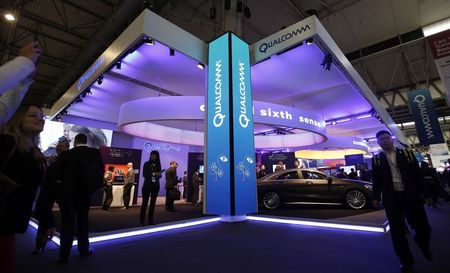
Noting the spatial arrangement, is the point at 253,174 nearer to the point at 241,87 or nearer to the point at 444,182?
the point at 241,87

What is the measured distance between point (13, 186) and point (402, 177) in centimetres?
320

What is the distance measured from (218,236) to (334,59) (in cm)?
450

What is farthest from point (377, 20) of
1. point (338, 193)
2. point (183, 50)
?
point (183, 50)

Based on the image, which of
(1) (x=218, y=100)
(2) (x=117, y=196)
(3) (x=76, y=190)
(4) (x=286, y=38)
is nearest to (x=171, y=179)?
(2) (x=117, y=196)

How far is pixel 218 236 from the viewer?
12.5ft

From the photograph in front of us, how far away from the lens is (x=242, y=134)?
5.16 metres

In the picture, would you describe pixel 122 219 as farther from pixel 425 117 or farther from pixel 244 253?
pixel 425 117

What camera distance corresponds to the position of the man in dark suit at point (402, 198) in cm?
240

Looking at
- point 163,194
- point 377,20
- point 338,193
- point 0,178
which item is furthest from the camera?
point 163,194

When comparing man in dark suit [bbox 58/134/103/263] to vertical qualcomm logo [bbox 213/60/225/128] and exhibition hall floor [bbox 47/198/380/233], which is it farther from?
vertical qualcomm logo [bbox 213/60/225/128]

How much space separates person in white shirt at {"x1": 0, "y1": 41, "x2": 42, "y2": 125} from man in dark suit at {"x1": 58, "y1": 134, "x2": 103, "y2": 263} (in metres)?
2.03

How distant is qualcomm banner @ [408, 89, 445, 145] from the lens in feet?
32.1

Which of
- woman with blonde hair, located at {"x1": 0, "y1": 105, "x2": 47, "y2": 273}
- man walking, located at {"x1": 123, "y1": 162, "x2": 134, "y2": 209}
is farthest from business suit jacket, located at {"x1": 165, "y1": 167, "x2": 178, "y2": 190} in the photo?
woman with blonde hair, located at {"x1": 0, "y1": 105, "x2": 47, "y2": 273}

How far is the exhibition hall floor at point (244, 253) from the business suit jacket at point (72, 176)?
761mm
